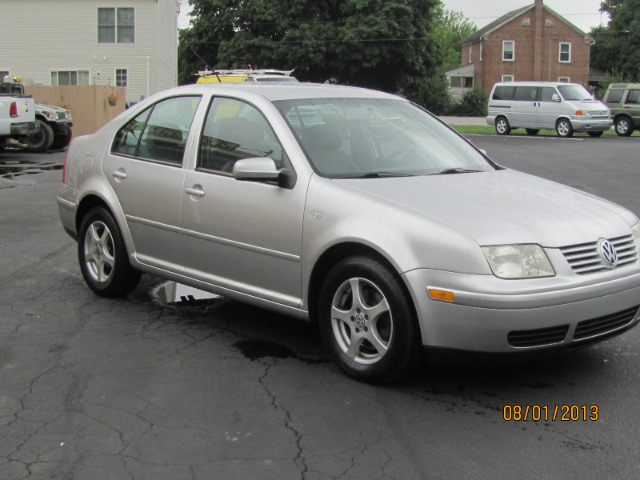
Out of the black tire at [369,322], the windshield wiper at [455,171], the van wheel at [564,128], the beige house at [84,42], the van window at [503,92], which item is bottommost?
the black tire at [369,322]

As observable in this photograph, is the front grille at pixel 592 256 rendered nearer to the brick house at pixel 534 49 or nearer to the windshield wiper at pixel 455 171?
the windshield wiper at pixel 455 171

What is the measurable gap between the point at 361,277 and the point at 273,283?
0.72 meters

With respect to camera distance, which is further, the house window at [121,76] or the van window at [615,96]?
the house window at [121,76]

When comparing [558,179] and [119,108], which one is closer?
[558,179]

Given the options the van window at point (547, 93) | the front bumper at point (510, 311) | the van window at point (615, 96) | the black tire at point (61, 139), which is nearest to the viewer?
the front bumper at point (510, 311)

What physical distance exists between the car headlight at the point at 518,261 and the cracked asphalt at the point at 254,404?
675mm

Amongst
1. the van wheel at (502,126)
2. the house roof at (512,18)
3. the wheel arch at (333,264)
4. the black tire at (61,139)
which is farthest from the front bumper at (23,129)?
the house roof at (512,18)

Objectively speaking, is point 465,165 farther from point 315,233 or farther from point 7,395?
point 7,395

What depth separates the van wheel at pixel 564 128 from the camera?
3053 cm

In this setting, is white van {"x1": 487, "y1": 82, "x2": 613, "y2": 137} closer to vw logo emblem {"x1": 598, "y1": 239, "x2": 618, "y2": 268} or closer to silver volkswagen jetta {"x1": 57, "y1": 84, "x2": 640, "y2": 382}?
silver volkswagen jetta {"x1": 57, "y1": 84, "x2": 640, "y2": 382}

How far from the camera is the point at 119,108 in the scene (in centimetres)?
3002

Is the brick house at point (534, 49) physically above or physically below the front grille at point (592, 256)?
above

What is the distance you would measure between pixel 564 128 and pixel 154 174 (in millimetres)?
27220

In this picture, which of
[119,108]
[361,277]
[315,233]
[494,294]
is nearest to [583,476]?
[494,294]
